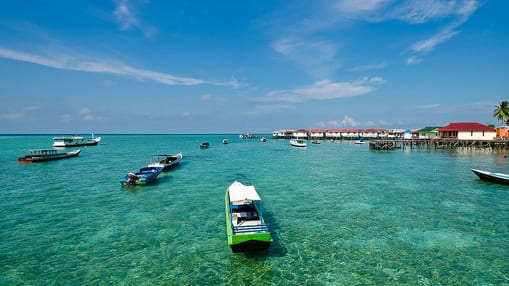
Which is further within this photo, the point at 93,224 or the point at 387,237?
the point at 93,224

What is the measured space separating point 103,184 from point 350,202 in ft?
87.5

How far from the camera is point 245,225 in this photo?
12.3 meters

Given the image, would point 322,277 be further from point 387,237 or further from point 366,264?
point 387,237

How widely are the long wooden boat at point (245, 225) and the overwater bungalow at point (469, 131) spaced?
290ft

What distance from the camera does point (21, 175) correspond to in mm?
34000

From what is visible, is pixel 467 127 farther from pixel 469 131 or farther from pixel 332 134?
pixel 332 134

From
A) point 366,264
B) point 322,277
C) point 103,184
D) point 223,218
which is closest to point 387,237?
point 366,264

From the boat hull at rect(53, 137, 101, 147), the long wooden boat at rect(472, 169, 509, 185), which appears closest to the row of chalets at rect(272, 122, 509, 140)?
the long wooden boat at rect(472, 169, 509, 185)

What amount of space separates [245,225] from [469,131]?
9068cm

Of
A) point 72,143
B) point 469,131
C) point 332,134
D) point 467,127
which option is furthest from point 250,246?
point 332,134

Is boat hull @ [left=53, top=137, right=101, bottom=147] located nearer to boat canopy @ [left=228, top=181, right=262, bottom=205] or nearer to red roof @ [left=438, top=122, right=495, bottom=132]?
boat canopy @ [left=228, top=181, right=262, bottom=205]

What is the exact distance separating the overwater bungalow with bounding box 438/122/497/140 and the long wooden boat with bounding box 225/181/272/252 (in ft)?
290

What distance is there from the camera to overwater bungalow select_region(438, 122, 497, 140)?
73250 millimetres

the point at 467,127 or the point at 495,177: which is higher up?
the point at 467,127
